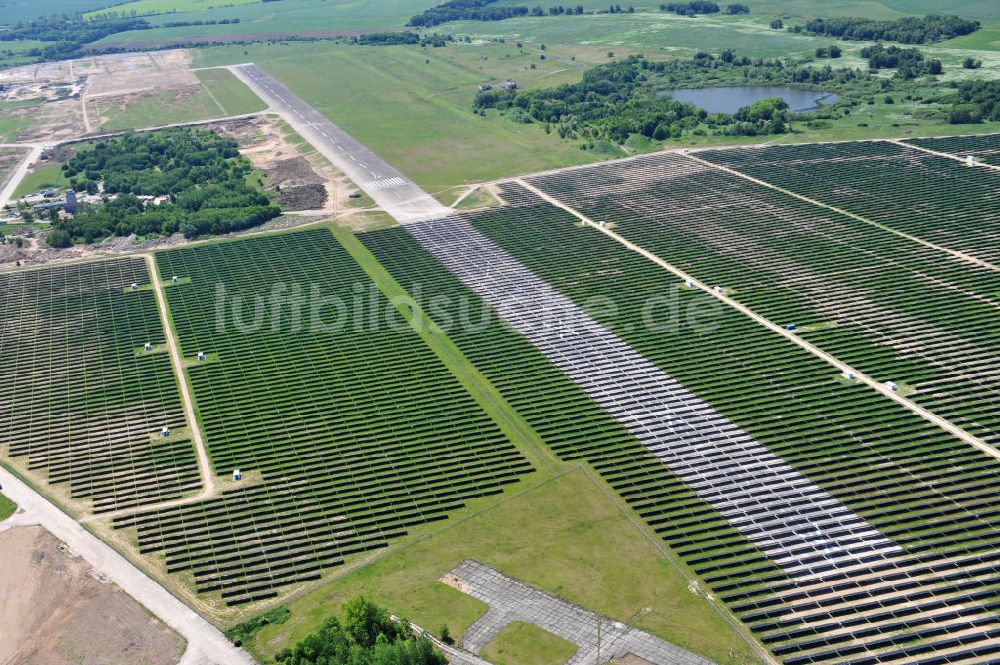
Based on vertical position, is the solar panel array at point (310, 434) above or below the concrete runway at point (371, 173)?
below

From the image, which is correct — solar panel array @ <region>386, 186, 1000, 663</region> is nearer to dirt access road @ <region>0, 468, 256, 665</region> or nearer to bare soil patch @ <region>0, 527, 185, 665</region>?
dirt access road @ <region>0, 468, 256, 665</region>

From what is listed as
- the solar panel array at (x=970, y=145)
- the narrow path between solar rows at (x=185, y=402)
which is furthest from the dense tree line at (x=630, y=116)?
the narrow path between solar rows at (x=185, y=402)

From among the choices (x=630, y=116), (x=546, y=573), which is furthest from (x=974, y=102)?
(x=546, y=573)

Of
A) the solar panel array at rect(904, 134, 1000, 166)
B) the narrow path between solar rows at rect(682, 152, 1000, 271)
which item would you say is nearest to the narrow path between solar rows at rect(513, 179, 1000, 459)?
the narrow path between solar rows at rect(682, 152, 1000, 271)

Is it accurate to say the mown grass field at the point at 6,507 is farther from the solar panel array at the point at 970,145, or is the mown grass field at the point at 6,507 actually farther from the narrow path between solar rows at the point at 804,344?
the solar panel array at the point at 970,145

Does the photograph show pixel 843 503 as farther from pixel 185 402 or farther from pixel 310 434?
pixel 185 402

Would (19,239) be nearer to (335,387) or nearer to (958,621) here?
(335,387)
